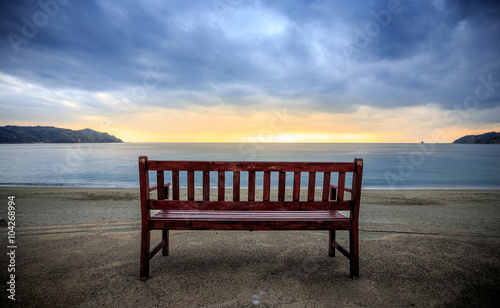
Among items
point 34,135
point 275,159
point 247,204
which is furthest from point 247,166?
point 34,135

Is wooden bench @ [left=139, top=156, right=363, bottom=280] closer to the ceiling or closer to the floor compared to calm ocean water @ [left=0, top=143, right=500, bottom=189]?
closer to the ceiling

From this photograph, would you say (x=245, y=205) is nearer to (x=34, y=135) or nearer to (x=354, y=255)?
(x=354, y=255)

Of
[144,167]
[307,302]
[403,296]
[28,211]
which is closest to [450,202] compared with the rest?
[403,296]

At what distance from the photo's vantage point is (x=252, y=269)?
331 cm

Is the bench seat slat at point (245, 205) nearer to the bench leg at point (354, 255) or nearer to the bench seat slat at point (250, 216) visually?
the bench seat slat at point (250, 216)

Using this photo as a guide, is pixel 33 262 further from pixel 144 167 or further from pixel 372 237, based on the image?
pixel 372 237

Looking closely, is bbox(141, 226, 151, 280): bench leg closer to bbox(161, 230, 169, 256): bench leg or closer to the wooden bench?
the wooden bench

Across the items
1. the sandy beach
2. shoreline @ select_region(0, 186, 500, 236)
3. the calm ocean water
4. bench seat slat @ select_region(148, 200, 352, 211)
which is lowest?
the calm ocean water

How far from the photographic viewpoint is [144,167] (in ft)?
9.43

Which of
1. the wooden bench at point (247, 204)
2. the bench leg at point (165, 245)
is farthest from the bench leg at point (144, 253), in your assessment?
the bench leg at point (165, 245)

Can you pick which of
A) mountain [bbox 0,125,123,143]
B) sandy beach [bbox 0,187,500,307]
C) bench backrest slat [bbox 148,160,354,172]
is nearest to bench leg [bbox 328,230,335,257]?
sandy beach [bbox 0,187,500,307]

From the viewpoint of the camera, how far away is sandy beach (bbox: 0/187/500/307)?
2.61 m

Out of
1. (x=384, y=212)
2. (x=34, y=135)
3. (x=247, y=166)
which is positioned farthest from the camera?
(x=34, y=135)

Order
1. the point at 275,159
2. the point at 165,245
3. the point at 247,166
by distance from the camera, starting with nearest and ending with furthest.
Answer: the point at 247,166 < the point at 165,245 < the point at 275,159
